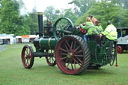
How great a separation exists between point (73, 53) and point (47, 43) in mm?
1854

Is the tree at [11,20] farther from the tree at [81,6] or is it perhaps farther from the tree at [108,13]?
the tree at [81,6]

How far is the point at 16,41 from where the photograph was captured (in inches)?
2029

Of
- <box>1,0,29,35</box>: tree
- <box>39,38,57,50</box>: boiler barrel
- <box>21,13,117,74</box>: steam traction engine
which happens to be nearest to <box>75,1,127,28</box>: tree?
<box>1,0,29,35</box>: tree

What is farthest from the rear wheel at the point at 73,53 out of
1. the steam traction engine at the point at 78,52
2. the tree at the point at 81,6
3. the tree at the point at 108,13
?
the tree at the point at 81,6

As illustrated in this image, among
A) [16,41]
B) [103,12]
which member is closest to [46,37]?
[103,12]

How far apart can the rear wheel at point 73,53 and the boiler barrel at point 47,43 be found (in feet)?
3.02

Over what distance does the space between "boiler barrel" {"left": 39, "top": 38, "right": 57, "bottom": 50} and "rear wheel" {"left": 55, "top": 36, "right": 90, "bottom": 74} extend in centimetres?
92

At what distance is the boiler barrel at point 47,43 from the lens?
319 inches

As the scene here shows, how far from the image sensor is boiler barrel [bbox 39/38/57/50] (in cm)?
809

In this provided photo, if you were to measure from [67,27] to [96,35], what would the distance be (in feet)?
4.11

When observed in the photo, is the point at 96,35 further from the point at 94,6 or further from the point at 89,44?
the point at 94,6

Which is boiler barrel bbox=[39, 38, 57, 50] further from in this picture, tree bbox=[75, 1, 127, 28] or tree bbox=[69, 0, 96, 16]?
tree bbox=[69, 0, 96, 16]

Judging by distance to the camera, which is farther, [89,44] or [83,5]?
[83,5]

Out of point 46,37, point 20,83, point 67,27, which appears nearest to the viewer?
point 20,83
